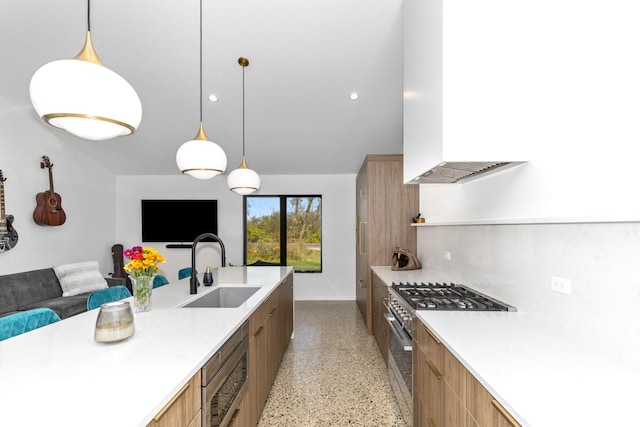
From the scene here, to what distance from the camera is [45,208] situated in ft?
13.7

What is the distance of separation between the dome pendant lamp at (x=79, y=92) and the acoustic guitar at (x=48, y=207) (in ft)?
13.5

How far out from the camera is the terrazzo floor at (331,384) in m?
2.13

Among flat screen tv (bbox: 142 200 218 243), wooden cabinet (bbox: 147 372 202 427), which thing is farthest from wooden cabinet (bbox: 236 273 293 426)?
flat screen tv (bbox: 142 200 218 243)

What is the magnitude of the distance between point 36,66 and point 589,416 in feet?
16.7

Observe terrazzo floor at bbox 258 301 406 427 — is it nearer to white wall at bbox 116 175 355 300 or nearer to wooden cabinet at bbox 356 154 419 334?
wooden cabinet at bbox 356 154 419 334

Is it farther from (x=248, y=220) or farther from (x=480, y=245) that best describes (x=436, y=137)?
(x=248, y=220)

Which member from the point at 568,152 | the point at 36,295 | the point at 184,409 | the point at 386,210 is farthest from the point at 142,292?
the point at 36,295

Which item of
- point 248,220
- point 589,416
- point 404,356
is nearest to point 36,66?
point 248,220

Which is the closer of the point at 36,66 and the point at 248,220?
the point at 36,66

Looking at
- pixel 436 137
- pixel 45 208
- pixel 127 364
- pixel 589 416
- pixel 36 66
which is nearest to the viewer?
pixel 589 416

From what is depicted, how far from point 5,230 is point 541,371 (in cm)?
541

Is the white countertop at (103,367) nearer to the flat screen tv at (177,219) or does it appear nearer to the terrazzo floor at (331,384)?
the terrazzo floor at (331,384)

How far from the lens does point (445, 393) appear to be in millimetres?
1365

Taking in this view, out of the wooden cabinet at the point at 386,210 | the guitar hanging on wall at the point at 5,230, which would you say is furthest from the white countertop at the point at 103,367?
the guitar hanging on wall at the point at 5,230
